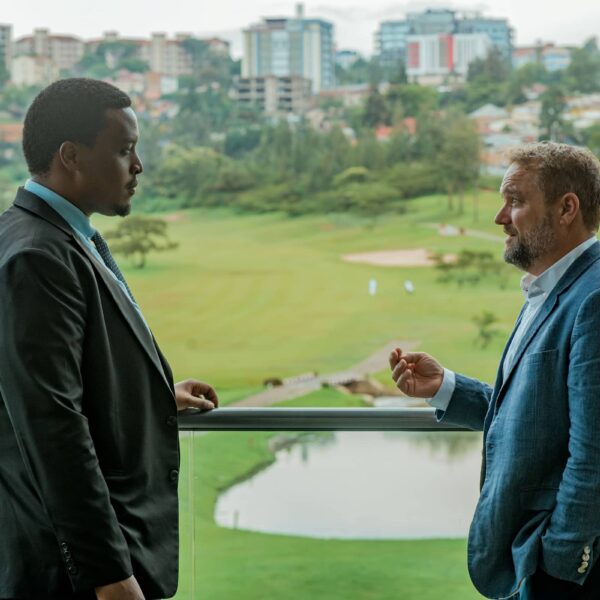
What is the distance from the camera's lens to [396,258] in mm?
14430

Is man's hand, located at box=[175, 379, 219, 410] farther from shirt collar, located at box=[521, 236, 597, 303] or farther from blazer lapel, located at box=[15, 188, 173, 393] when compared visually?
shirt collar, located at box=[521, 236, 597, 303]

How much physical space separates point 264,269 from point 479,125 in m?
3.72

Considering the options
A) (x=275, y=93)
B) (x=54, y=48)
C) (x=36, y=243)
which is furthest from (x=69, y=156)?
(x=275, y=93)

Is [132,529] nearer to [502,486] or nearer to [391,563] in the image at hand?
[502,486]

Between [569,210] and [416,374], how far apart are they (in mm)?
Answer: 499

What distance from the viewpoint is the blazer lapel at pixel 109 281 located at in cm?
164

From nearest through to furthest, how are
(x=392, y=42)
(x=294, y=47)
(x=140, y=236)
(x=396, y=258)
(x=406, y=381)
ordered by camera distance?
(x=406, y=381), (x=294, y=47), (x=392, y=42), (x=140, y=236), (x=396, y=258)

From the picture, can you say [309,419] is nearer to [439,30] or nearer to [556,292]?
[556,292]

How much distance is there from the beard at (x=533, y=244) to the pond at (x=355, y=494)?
2.16 feet

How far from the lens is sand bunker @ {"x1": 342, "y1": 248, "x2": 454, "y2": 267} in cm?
1426

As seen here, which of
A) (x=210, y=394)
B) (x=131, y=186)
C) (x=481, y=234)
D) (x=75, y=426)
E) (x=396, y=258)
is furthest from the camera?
(x=396, y=258)

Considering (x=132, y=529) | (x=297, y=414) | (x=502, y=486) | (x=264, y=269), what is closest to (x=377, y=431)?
(x=297, y=414)

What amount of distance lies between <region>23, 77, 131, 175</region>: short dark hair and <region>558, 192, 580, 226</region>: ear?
82 cm

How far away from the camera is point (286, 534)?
2576 millimetres
